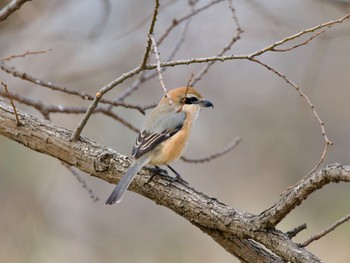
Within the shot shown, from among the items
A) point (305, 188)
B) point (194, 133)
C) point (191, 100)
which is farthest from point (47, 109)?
point (194, 133)

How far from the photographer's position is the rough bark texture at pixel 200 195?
233 cm

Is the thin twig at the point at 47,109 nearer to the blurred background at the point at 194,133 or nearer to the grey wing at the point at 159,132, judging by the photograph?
the grey wing at the point at 159,132

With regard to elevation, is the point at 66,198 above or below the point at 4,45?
below

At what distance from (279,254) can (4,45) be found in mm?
3074

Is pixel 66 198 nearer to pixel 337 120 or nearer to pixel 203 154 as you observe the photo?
pixel 203 154

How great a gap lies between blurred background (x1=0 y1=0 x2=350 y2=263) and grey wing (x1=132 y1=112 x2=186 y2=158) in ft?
3.80

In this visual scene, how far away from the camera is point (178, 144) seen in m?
3.49

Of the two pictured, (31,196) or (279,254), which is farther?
(31,196)

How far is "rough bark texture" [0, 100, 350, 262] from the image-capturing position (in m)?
2.33

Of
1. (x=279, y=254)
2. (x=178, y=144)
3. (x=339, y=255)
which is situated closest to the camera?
(x=279, y=254)

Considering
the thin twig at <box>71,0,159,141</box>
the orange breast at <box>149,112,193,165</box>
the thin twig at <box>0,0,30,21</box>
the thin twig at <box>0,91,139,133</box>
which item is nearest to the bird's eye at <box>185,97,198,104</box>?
the orange breast at <box>149,112,193,165</box>

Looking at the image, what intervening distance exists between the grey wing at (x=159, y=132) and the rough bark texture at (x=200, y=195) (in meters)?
0.29

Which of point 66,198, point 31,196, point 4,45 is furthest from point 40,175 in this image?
point 4,45

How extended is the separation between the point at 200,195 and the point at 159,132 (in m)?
0.82
